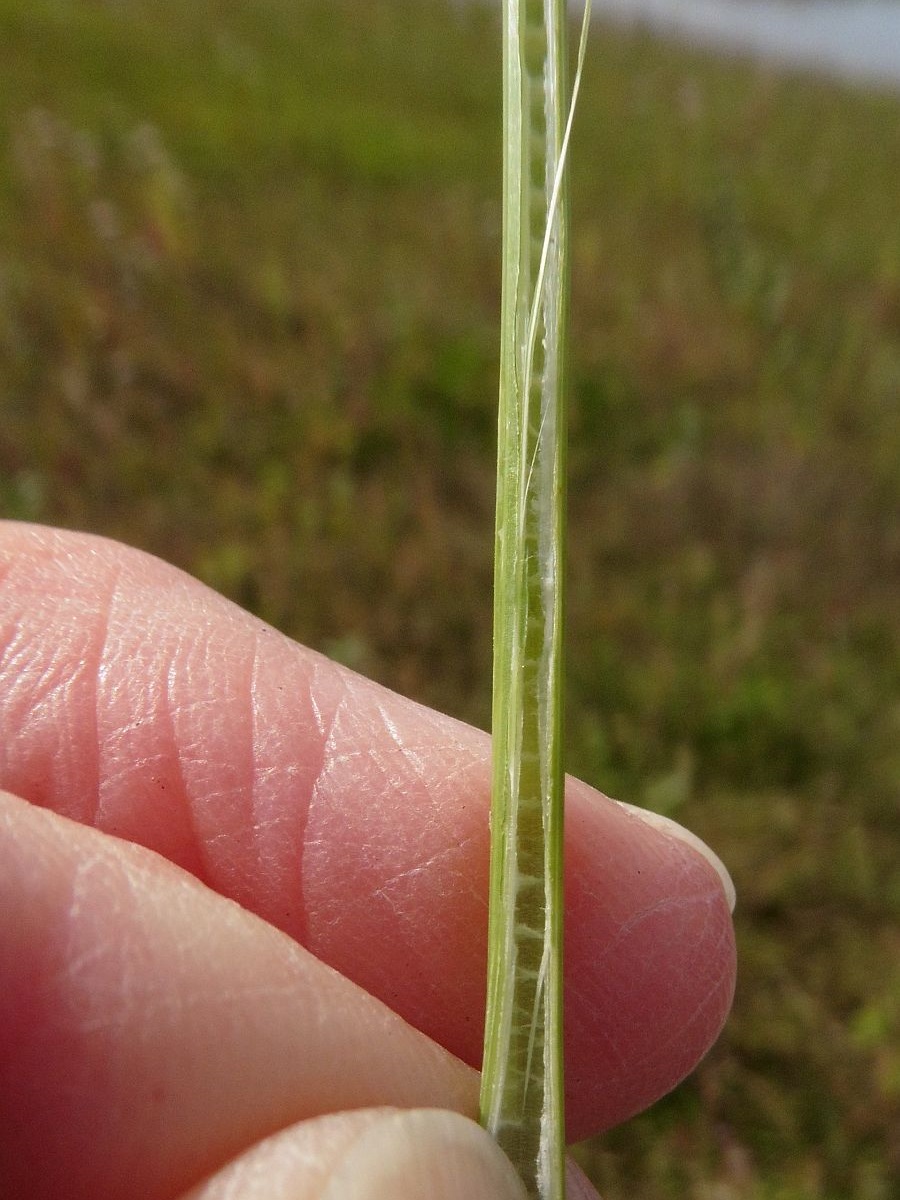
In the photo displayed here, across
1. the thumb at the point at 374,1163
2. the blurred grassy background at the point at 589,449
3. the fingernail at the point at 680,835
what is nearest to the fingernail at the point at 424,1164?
the thumb at the point at 374,1163

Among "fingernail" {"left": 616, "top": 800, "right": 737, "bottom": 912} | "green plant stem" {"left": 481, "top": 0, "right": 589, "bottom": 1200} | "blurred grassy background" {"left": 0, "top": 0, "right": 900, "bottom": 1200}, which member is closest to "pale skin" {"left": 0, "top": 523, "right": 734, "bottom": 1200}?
"fingernail" {"left": 616, "top": 800, "right": 737, "bottom": 912}

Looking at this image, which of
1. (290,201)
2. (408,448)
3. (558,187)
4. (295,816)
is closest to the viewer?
(558,187)

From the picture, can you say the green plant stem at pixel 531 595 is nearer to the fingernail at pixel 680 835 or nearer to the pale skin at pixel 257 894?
the pale skin at pixel 257 894

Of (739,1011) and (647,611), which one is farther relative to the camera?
(647,611)

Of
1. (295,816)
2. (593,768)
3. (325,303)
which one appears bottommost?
(593,768)

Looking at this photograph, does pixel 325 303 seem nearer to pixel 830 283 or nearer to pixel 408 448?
pixel 408 448

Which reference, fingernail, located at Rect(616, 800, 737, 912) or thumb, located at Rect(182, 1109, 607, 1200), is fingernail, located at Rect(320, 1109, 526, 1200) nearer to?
thumb, located at Rect(182, 1109, 607, 1200)

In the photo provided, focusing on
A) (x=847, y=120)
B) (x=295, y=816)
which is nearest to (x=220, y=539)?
(x=295, y=816)
